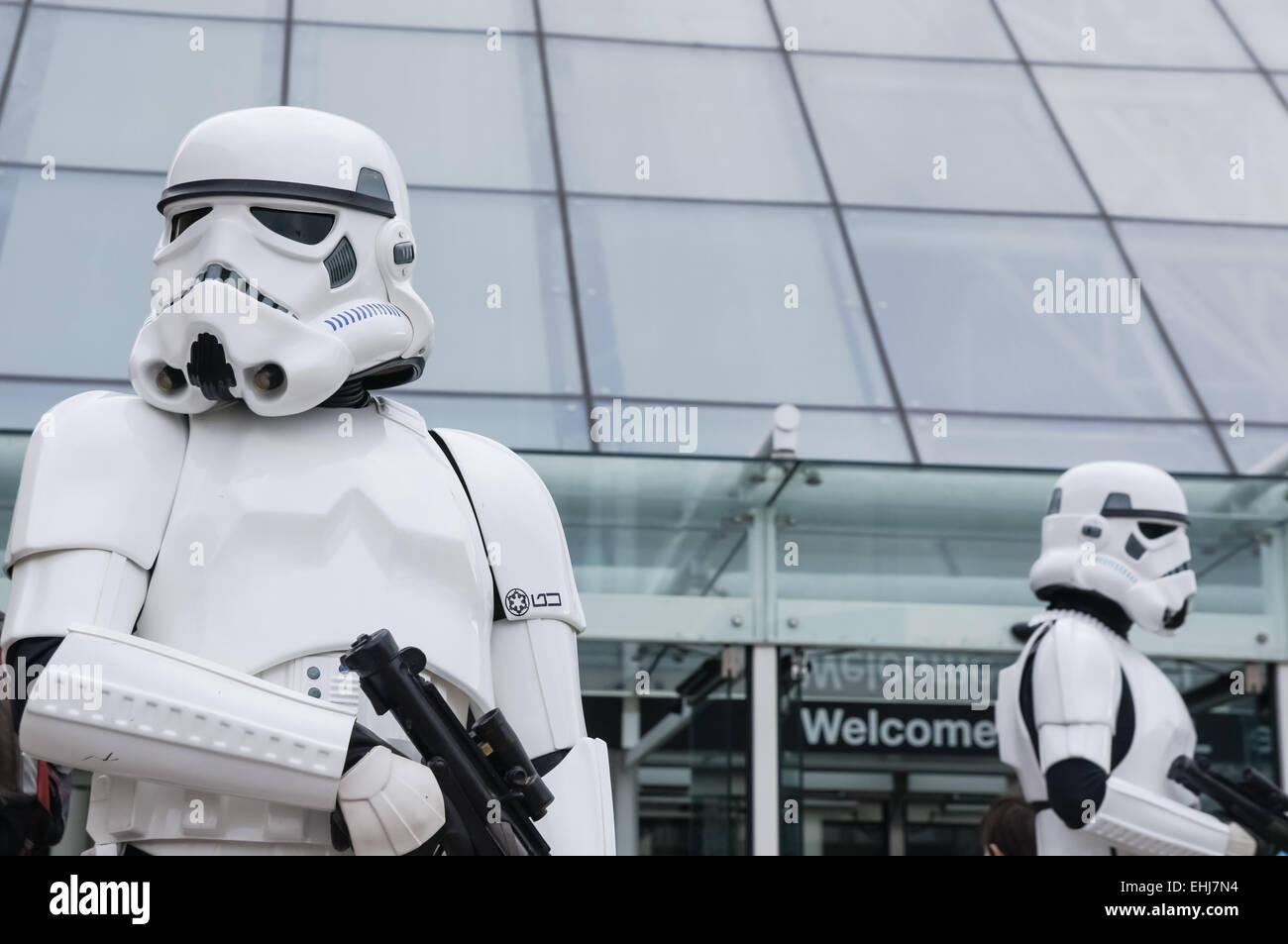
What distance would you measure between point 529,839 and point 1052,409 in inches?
235

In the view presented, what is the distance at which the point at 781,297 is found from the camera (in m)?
8.71

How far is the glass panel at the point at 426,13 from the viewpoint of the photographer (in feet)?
34.4

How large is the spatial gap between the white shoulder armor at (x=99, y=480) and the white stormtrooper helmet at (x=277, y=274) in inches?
2.8

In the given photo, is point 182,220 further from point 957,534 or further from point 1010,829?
point 957,534

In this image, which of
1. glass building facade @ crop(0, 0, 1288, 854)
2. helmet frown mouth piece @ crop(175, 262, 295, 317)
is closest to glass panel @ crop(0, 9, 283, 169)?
glass building facade @ crop(0, 0, 1288, 854)

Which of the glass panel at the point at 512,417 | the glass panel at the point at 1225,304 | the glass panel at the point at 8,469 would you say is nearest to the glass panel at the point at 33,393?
the glass panel at the point at 8,469

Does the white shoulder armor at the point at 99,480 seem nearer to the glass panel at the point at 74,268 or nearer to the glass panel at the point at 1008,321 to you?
the glass panel at the point at 74,268

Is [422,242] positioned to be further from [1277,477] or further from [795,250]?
[1277,477]

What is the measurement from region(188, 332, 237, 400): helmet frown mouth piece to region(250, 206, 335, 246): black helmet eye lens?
0.25 m

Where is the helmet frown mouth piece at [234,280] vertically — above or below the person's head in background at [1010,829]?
above

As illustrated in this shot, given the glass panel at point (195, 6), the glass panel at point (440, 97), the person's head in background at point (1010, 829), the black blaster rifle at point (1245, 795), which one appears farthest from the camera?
the glass panel at point (195, 6)

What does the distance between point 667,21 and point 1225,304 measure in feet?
12.5
